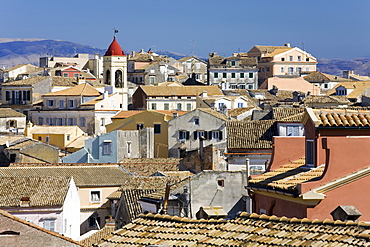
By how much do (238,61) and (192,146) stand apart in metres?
59.4

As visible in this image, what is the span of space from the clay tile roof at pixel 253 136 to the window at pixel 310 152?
30.7 m

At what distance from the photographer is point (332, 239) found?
13.5 meters

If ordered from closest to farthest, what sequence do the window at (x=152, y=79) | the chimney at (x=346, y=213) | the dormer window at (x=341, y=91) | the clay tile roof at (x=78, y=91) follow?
the chimney at (x=346, y=213)
the clay tile roof at (x=78, y=91)
the dormer window at (x=341, y=91)
the window at (x=152, y=79)

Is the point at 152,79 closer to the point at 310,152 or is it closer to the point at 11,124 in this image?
the point at 11,124

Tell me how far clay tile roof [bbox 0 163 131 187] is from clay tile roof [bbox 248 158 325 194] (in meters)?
31.4

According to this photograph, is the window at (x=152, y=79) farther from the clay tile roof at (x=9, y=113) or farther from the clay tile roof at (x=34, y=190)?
the clay tile roof at (x=34, y=190)

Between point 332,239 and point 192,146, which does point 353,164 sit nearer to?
point 332,239

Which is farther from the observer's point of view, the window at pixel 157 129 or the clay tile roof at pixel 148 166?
the window at pixel 157 129

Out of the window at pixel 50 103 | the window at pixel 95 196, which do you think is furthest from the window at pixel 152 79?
the window at pixel 95 196

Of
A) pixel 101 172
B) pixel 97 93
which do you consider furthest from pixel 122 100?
pixel 101 172

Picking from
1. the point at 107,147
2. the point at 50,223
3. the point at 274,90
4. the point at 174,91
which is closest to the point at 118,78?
the point at 174,91

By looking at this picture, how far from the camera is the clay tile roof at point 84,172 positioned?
51688 millimetres

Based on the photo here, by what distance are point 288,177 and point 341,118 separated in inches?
59.0

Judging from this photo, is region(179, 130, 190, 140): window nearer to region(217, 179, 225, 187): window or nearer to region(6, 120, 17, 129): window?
region(6, 120, 17, 129): window
